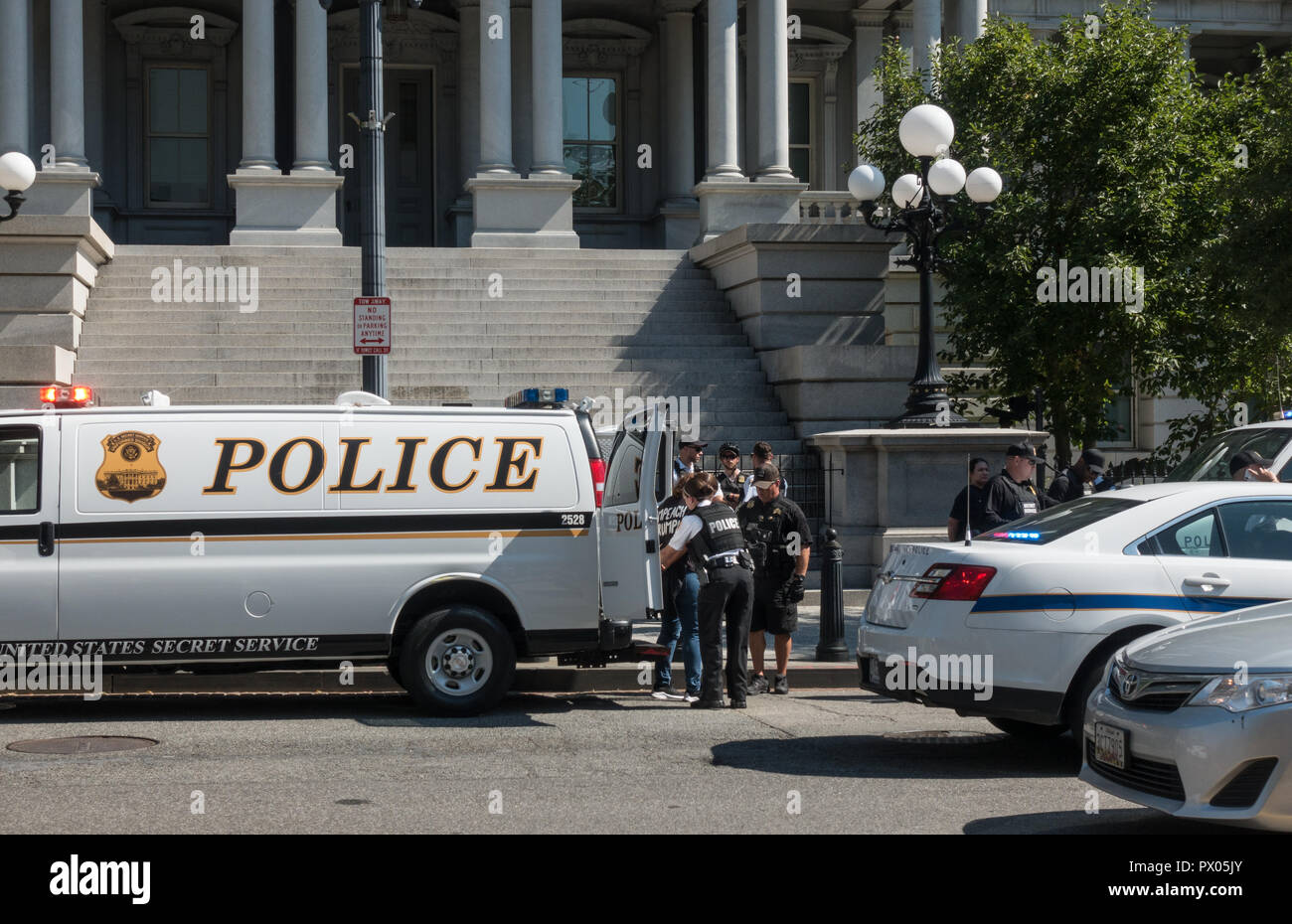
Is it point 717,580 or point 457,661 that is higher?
point 717,580

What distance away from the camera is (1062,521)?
9.50m

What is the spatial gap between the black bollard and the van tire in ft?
11.1

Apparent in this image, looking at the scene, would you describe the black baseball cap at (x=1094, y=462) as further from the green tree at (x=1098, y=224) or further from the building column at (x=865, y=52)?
the building column at (x=865, y=52)

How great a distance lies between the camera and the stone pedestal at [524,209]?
26.2 m

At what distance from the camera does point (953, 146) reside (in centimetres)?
1955

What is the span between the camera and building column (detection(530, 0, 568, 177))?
2653cm

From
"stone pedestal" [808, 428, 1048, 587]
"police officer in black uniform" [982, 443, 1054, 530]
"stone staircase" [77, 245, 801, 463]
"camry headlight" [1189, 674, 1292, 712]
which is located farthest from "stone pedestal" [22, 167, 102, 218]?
"camry headlight" [1189, 674, 1292, 712]

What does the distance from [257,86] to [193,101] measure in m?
7.54

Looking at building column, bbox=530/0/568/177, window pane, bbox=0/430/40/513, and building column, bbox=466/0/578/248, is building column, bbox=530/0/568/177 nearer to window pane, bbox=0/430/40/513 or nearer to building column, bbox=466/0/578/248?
building column, bbox=466/0/578/248

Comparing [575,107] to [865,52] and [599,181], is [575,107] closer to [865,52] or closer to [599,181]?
[599,181]

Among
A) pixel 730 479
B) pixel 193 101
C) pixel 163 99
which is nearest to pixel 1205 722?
pixel 730 479

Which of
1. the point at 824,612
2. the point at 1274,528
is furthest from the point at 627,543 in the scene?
the point at 1274,528

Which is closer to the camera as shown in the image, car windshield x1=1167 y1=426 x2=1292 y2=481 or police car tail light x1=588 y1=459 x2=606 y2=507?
police car tail light x1=588 y1=459 x2=606 y2=507

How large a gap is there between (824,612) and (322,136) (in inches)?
609
